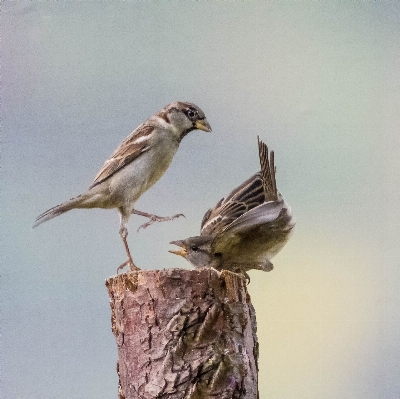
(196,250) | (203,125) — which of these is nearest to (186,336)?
(196,250)

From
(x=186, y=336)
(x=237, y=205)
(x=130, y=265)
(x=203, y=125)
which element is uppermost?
(x=203, y=125)

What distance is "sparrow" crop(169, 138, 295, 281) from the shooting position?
342 cm

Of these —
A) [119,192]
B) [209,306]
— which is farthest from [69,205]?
[209,306]

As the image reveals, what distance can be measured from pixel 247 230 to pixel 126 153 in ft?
2.94

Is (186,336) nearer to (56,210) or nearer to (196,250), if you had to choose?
(196,250)

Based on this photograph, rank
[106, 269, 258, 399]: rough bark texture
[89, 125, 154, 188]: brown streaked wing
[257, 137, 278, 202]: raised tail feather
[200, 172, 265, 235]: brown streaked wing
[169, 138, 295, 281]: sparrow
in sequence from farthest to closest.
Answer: [200, 172, 265, 235]: brown streaked wing < [89, 125, 154, 188]: brown streaked wing < [169, 138, 295, 281]: sparrow < [257, 137, 278, 202]: raised tail feather < [106, 269, 258, 399]: rough bark texture

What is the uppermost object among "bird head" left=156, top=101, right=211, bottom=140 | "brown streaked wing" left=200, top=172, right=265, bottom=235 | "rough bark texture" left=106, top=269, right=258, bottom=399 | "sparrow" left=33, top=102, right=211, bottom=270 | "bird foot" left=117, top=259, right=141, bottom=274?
"bird head" left=156, top=101, right=211, bottom=140

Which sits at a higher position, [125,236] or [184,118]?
[184,118]

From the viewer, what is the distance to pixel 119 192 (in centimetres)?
350

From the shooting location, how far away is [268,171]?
3.31 meters

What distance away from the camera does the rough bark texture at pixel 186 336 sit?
2.50 metres

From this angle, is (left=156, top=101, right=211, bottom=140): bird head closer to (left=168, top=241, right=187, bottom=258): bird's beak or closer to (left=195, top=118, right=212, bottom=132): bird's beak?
(left=195, top=118, right=212, bottom=132): bird's beak

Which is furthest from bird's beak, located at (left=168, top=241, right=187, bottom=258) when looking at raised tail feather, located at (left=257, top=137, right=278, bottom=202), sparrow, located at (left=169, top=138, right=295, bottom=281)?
raised tail feather, located at (left=257, top=137, right=278, bottom=202)

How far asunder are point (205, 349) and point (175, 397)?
24 centimetres
